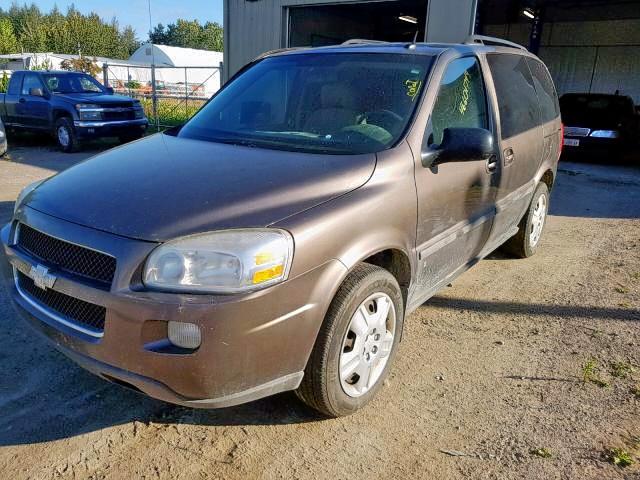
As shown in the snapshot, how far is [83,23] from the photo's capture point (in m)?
68.7

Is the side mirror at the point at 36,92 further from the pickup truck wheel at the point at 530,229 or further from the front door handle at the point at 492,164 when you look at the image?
the front door handle at the point at 492,164

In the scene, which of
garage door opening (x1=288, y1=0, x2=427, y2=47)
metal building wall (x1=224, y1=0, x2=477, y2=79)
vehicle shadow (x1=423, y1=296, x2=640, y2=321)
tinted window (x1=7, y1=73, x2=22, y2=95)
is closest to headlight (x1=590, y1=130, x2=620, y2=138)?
garage door opening (x1=288, y1=0, x2=427, y2=47)

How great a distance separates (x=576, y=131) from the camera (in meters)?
12.3

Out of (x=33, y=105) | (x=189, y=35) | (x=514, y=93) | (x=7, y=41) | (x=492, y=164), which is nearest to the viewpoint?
(x=492, y=164)

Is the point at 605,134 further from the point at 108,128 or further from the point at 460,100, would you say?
the point at 108,128

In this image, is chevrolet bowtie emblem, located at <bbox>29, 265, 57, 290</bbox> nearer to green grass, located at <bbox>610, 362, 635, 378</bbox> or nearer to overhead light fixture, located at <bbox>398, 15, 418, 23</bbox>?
green grass, located at <bbox>610, 362, 635, 378</bbox>

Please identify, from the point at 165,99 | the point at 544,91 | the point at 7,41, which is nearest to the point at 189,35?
the point at 7,41

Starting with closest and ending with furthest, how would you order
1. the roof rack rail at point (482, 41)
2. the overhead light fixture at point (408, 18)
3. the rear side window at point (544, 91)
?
the roof rack rail at point (482, 41) → the rear side window at point (544, 91) → the overhead light fixture at point (408, 18)

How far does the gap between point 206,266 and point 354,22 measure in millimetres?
17292

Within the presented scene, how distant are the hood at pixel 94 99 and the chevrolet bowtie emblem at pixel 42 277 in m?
10.5

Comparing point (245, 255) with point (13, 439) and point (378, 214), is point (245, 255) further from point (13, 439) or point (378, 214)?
point (13, 439)

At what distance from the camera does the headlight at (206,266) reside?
207 cm

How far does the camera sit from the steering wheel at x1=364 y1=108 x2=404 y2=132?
9.87 ft

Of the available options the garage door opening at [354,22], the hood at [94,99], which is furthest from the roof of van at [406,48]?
the hood at [94,99]
